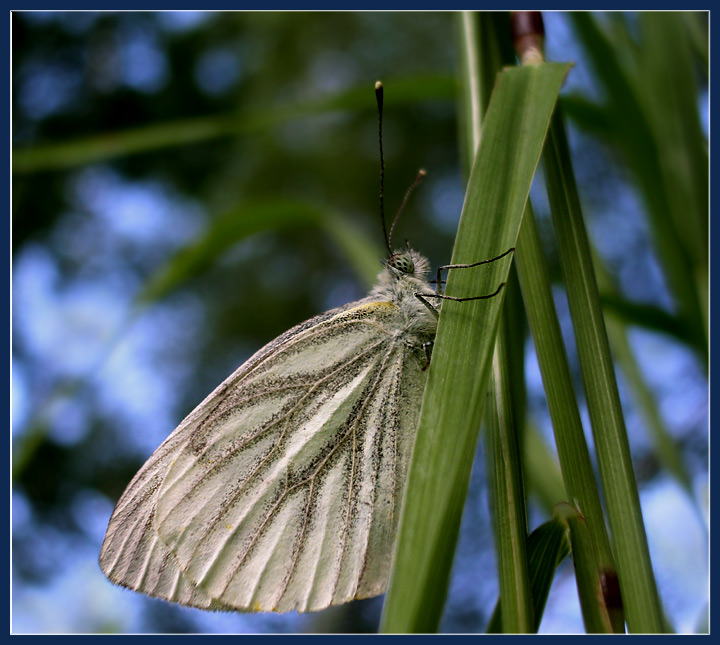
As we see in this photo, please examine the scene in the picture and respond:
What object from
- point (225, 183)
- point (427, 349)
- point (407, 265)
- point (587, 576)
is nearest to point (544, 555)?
point (587, 576)

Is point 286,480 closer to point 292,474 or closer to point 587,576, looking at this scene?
point 292,474

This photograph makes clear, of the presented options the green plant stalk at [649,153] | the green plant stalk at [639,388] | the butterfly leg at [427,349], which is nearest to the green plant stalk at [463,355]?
the butterfly leg at [427,349]

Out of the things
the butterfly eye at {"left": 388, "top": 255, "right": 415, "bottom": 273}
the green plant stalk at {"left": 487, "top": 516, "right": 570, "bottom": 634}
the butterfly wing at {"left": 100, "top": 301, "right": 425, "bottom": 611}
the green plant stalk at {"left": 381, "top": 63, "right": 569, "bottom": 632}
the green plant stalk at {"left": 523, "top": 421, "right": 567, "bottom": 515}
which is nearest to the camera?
the green plant stalk at {"left": 381, "top": 63, "right": 569, "bottom": 632}

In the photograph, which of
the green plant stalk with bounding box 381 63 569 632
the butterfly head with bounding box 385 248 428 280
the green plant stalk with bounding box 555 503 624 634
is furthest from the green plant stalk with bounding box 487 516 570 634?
the butterfly head with bounding box 385 248 428 280

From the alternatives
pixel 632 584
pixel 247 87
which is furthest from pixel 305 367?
pixel 247 87

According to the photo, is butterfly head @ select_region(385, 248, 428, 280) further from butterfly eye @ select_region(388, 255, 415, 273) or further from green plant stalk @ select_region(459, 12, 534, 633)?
green plant stalk @ select_region(459, 12, 534, 633)

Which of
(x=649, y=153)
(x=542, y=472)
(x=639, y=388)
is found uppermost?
(x=649, y=153)

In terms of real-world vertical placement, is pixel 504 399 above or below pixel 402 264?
below
